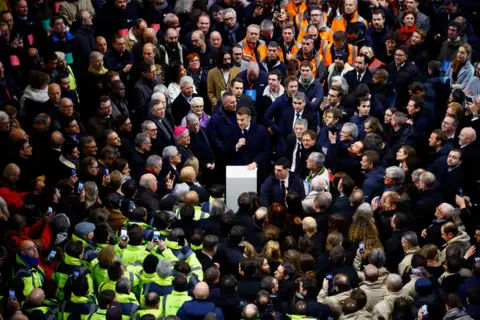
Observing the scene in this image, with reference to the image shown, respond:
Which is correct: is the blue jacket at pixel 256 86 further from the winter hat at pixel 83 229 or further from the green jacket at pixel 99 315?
the green jacket at pixel 99 315

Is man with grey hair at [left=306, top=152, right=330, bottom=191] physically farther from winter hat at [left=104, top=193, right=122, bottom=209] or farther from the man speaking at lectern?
winter hat at [left=104, top=193, right=122, bottom=209]

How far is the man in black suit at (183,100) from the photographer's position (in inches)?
678

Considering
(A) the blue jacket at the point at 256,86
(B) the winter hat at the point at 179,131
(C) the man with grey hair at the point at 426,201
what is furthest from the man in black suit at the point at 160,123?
(C) the man with grey hair at the point at 426,201

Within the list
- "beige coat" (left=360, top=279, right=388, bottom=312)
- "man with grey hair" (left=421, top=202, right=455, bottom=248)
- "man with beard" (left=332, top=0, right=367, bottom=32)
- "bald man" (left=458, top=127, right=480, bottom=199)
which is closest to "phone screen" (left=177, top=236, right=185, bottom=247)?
"beige coat" (left=360, top=279, right=388, bottom=312)

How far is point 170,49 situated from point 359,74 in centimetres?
274

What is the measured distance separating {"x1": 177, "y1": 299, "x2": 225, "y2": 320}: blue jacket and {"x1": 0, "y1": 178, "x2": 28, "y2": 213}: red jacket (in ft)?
10.1

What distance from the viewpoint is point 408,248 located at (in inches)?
563

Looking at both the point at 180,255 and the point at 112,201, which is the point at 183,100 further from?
the point at 180,255

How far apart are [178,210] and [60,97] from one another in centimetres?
301

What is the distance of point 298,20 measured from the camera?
19750mm

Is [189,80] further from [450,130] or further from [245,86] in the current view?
[450,130]

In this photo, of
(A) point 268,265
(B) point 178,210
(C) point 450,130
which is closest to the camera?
(A) point 268,265

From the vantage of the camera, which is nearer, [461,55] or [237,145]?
[237,145]

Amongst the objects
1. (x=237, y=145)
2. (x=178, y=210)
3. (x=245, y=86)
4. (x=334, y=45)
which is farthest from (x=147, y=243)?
(x=334, y=45)
